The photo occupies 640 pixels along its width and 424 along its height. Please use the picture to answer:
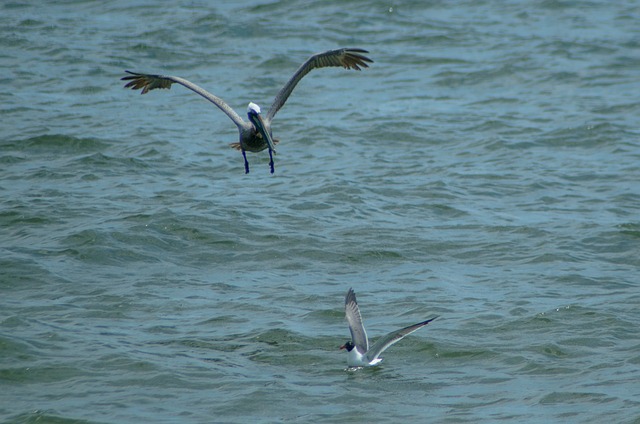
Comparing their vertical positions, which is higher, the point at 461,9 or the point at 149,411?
the point at 461,9

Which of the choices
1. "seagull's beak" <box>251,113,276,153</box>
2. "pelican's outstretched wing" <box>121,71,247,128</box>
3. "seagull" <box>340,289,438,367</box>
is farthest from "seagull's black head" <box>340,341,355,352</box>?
"pelican's outstretched wing" <box>121,71,247,128</box>

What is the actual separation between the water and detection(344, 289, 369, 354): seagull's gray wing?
0.26 m

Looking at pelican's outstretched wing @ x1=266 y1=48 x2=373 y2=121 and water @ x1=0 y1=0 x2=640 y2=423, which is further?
pelican's outstretched wing @ x1=266 y1=48 x2=373 y2=121

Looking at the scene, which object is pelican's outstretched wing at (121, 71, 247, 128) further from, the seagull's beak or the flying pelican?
the seagull's beak

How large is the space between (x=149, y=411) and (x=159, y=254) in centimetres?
412

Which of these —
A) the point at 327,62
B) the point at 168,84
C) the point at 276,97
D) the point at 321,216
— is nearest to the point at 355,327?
the point at 276,97

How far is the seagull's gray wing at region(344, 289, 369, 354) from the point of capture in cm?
962

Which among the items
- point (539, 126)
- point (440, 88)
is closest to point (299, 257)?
point (539, 126)

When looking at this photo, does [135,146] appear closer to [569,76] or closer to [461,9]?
[569,76]

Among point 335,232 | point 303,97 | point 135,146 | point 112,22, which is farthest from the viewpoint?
point 112,22

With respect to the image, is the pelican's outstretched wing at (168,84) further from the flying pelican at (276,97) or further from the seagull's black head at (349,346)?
the seagull's black head at (349,346)

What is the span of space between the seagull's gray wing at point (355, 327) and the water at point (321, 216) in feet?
0.84

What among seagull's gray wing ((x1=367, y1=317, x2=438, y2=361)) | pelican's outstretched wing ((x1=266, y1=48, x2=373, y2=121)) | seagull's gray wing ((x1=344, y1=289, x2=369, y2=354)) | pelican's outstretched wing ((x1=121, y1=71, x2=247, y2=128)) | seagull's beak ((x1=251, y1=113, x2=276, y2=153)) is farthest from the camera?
pelican's outstretched wing ((x1=121, y1=71, x2=247, y2=128))

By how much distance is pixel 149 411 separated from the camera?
8.85 metres
